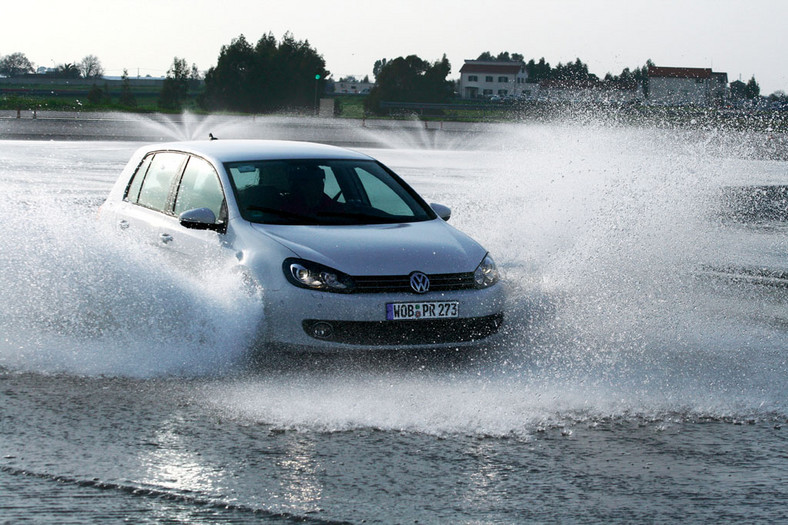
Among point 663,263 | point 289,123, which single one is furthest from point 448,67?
point 663,263

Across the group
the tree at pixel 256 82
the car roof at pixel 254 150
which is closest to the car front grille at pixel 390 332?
the car roof at pixel 254 150

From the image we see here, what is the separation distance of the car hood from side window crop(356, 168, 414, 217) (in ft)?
1.72

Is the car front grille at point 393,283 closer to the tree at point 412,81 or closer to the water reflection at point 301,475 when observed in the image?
the water reflection at point 301,475

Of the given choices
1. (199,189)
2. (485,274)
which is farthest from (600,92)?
(485,274)

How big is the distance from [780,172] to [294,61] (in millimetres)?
104968

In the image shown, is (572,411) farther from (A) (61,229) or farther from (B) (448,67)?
(B) (448,67)

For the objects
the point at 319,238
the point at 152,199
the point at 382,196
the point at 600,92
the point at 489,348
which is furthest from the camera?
the point at 600,92

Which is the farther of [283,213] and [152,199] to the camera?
[152,199]

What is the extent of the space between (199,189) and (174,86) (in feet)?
382

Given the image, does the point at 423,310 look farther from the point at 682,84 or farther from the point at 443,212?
the point at 682,84

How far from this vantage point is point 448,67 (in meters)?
126

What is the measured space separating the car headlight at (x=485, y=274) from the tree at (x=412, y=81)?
360 feet

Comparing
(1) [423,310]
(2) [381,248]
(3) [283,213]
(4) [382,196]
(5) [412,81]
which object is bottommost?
(1) [423,310]

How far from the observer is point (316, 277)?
21.1 feet
